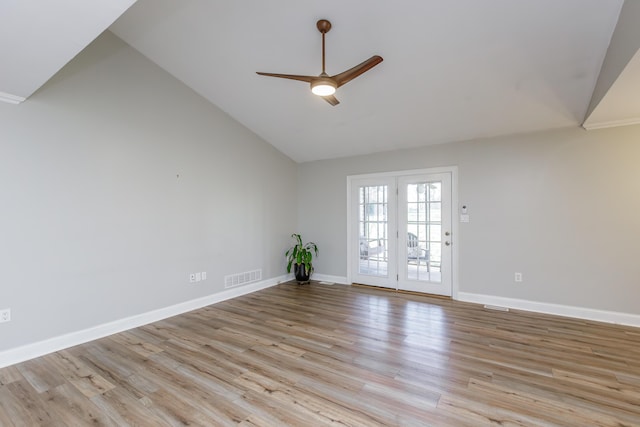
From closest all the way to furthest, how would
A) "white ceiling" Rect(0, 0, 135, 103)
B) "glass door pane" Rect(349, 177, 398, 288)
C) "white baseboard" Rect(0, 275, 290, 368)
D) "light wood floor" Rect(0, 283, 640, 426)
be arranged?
"white ceiling" Rect(0, 0, 135, 103), "light wood floor" Rect(0, 283, 640, 426), "white baseboard" Rect(0, 275, 290, 368), "glass door pane" Rect(349, 177, 398, 288)

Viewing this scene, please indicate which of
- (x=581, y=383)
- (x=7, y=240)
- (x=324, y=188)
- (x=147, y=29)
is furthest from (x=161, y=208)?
(x=581, y=383)

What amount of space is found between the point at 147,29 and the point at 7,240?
2617 millimetres

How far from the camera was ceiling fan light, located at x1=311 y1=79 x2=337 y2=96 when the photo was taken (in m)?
2.58

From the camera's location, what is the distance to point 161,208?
12.6ft

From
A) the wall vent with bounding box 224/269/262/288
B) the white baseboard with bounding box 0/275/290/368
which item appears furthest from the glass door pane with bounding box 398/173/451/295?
the white baseboard with bounding box 0/275/290/368

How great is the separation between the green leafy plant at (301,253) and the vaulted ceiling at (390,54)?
2.58 m

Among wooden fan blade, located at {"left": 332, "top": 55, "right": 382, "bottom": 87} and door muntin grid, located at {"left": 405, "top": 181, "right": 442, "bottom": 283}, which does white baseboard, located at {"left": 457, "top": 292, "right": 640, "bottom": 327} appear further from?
wooden fan blade, located at {"left": 332, "top": 55, "right": 382, "bottom": 87}

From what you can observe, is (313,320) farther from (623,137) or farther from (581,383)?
(623,137)

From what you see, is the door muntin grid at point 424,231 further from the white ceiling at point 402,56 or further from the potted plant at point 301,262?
the potted plant at point 301,262

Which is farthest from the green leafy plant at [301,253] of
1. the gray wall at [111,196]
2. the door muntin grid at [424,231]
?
the door muntin grid at [424,231]

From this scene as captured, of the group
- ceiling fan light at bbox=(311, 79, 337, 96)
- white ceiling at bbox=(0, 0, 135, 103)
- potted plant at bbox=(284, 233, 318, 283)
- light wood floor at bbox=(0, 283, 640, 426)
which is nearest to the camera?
white ceiling at bbox=(0, 0, 135, 103)

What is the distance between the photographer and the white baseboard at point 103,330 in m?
2.70

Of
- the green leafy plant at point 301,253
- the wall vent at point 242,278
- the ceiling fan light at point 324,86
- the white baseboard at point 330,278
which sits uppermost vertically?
the ceiling fan light at point 324,86

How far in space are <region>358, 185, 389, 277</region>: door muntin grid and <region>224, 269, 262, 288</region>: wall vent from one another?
1935mm
